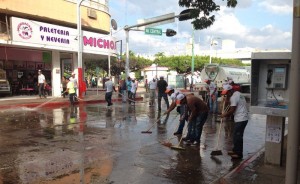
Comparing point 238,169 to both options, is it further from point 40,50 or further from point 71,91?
point 40,50

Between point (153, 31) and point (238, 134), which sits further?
point (153, 31)

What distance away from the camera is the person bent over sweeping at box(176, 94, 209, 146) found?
29.0 ft

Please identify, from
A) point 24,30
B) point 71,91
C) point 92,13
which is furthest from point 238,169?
point 92,13

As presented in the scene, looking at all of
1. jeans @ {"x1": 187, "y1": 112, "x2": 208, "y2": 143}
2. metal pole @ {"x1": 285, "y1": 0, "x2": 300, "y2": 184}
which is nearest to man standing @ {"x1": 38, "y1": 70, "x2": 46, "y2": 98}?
jeans @ {"x1": 187, "y1": 112, "x2": 208, "y2": 143}

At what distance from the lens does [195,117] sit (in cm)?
904

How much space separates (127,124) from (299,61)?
31.9 ft

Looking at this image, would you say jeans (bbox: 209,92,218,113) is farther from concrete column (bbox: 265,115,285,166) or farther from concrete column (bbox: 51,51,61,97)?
concrete column (bbox: 51,51,61,97)

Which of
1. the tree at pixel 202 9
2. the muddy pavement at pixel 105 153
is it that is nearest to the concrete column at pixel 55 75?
the muddy pavement at pixel 105 153

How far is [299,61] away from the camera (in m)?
3.16

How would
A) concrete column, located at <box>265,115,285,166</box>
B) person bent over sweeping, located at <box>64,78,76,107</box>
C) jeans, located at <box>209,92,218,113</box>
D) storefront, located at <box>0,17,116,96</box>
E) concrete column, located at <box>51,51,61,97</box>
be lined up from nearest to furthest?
concrete column, located at <box>265,115,285,166</box>
jeans, located at <box>209,92,218,113</box>
person bent over sweeping, located at <box>64,78,76,107</box>
storefront, located at <box>0,17,116,96</box>
concrete column, located at <box>51,51,61,97</box>

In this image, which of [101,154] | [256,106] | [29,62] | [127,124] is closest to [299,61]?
[256,106]

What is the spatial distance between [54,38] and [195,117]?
15.1m

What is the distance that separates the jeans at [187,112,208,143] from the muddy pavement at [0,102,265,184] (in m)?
0.27

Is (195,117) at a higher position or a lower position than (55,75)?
lower
